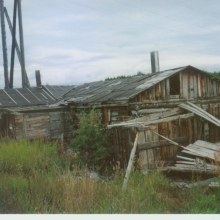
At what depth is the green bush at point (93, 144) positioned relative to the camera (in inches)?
389

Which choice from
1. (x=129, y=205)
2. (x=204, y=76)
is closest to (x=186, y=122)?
(x=204, y=76)

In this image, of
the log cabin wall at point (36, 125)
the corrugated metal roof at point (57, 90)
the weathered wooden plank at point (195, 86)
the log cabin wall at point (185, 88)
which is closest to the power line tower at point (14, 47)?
the corrugated metal roof at point (57, 90)

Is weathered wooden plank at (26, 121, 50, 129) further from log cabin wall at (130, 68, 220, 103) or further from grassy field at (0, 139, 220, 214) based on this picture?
grassy field at (0, 139, 220, 214)

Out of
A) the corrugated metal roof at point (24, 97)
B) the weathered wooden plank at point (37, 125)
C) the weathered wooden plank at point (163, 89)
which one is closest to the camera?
the weathered wooden plank at point (163, 89)

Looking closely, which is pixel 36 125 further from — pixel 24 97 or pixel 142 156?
pixel 142 156

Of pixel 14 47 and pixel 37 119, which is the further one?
pixel 14 47

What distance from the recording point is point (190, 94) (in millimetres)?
11797

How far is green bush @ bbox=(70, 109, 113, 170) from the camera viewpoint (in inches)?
389

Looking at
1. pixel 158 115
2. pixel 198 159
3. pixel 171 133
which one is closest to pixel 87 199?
pixel 158 115

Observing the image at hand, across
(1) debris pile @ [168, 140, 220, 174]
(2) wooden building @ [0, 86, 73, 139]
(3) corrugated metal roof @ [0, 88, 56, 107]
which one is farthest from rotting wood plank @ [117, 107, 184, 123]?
(3) corrugated metal roof @ [0, 88, 56, 107]

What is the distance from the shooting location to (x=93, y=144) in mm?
10219

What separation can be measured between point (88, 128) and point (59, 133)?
13.1 ft

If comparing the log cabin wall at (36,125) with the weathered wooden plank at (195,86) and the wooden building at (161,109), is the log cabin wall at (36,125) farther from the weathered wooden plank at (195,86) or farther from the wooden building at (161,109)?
the weathered wooden plank at (195,86)

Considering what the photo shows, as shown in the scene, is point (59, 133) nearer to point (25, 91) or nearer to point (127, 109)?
point (25, 91)
